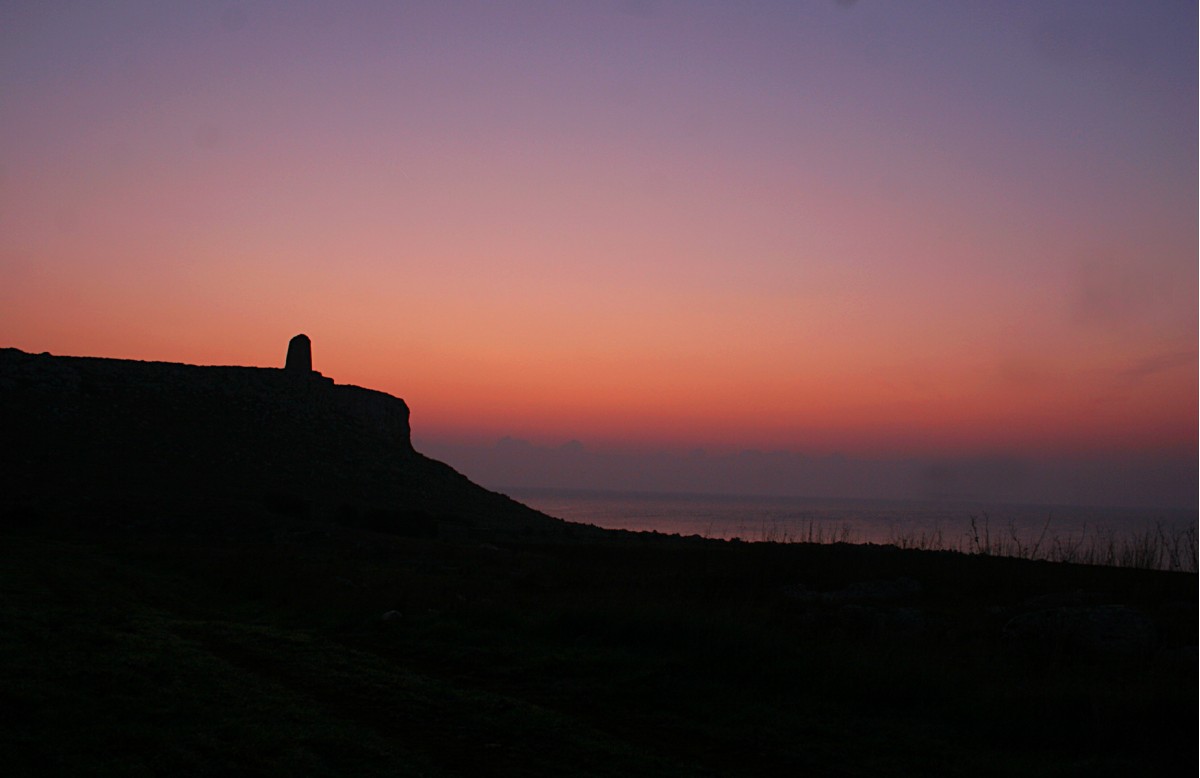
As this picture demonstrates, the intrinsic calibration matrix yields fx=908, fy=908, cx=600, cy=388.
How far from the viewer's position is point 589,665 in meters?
11.6

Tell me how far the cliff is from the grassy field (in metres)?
27.7

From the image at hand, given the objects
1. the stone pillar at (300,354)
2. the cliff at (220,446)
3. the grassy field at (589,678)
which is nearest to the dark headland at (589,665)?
the grassy field at (589,678)

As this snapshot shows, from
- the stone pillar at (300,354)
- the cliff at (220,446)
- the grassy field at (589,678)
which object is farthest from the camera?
the stone pillar at (300,354)

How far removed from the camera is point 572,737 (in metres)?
8.50

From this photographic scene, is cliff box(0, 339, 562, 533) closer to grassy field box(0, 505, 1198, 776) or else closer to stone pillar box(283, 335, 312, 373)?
stone pillar box(283, 335, 312, 373)

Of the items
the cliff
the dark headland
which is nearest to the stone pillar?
the cliff

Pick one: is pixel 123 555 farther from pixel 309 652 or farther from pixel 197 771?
pixel 197 771

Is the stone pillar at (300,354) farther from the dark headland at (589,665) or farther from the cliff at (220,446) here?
the dark headland at (589,665)

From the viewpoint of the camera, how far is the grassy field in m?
7.85

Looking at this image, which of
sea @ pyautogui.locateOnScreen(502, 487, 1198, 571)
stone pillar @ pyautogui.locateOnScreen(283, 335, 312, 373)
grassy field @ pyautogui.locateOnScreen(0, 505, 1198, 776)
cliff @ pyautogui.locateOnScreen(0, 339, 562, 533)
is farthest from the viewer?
stone pillar @ pyautogui.locateOnScreen(283, 335, 312, 373)

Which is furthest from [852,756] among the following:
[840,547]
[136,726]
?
[840,547]

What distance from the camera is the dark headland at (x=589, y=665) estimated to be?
792 cm

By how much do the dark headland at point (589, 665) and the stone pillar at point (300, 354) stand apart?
5068 cm

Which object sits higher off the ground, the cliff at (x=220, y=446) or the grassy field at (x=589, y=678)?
the cliff at (x=220, y=446)
